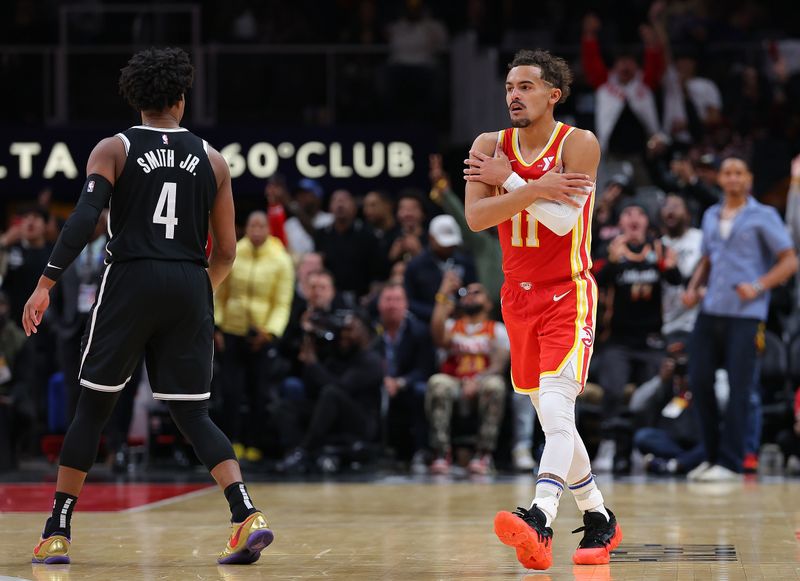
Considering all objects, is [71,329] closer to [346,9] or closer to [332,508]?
[332,508]

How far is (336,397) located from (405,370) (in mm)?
740

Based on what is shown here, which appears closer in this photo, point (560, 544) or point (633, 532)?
point (560, 544)

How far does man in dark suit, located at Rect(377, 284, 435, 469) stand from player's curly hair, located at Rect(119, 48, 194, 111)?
19.2 ft

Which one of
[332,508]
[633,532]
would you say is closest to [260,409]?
[332,508]

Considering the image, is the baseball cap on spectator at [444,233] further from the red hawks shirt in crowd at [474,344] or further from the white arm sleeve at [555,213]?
the white arm sleeve at [555,213]

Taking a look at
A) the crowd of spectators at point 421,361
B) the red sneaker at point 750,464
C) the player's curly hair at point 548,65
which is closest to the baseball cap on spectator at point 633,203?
the crowd of spectators at point 421,361

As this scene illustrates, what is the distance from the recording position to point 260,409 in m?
11.6

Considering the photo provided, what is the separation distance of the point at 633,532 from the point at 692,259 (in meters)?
5.38

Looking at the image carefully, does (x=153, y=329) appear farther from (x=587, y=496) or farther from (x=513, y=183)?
(x=587, y=496)

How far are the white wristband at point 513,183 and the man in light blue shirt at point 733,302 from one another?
182 inches

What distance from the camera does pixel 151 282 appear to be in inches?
226

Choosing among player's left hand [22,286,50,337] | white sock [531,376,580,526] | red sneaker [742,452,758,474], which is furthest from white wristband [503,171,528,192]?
red sneaker [742,452,758,474]

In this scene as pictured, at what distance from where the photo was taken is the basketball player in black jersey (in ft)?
18.8

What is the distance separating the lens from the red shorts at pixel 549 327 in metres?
5.74
